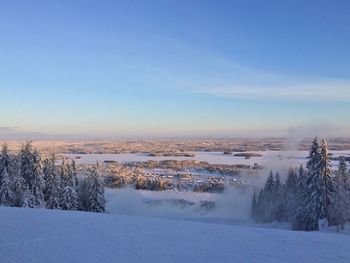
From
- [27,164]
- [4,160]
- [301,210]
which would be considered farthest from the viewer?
[301,210]

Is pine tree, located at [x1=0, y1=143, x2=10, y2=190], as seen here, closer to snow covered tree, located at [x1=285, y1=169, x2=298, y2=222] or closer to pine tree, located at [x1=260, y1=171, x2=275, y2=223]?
snow covered tree, located at [x1=285, y1=169, x2=298, y2=222]

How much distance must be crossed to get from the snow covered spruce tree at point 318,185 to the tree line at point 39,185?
2299 centimetres

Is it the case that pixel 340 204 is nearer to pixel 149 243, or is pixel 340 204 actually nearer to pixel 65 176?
pixel 65 176

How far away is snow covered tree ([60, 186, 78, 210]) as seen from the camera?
43.1 metres

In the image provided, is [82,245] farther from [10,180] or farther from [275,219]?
[275,219]

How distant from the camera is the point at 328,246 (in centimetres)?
1402

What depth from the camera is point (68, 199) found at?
1700 inches

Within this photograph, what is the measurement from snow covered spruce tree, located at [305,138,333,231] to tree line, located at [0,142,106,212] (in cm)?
2299

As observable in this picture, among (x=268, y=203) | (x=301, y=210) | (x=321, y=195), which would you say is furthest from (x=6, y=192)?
(x=268, y=203)

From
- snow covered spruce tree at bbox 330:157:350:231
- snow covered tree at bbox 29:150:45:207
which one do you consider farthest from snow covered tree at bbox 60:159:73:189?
snow covered spruce tree at bbox 330:157:350:231

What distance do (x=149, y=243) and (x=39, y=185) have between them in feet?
106

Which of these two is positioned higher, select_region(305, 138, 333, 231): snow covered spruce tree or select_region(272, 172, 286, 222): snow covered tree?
select_region(305, 138, 333, 231): snow covered spruce tree

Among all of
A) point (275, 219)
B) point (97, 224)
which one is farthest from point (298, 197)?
point (97, 224)

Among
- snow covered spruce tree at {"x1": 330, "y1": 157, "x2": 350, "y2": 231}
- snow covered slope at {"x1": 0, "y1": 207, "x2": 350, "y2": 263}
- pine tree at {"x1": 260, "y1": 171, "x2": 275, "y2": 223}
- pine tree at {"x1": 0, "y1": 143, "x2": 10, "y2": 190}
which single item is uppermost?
pine tree at {"x1": 0, "y1": 143, "x2": 10, "y2": 190}
